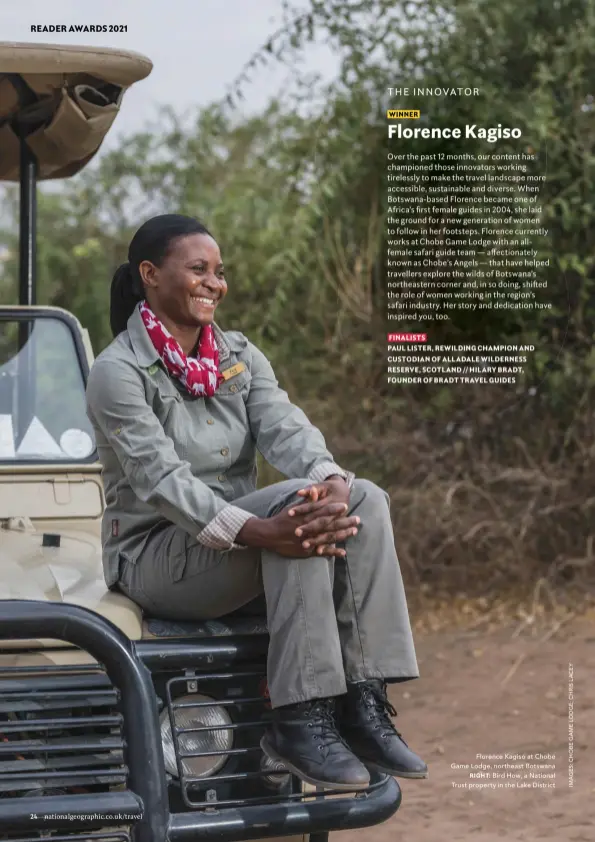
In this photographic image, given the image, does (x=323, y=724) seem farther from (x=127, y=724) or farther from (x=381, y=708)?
(x=127, y=724)

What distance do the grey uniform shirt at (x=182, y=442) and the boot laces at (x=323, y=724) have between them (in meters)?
0.40

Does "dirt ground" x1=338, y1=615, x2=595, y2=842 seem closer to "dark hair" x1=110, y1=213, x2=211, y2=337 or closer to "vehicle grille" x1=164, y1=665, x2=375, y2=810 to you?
"vehicle grille" x1=164, y1=665, x2=375, y2=810

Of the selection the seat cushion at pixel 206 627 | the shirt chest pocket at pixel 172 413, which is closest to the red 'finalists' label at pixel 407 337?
the shirt chest pocket at pixel 172 413

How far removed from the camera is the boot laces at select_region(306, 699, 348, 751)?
8.57 feet

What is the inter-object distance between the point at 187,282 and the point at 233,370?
262mm

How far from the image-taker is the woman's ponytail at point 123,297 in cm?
316

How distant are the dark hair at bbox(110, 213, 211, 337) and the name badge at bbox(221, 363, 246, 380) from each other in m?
0.29

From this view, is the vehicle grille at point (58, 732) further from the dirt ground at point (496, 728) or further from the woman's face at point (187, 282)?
the dirt ground at point (496, 728)

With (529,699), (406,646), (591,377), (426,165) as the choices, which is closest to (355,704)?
(406,646)

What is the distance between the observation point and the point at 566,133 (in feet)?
22.8

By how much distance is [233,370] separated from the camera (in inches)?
123

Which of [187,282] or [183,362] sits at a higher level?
[187,282]

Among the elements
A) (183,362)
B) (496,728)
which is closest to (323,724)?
(183,362)

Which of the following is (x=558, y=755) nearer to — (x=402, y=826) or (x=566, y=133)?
(x=402, y=826)
